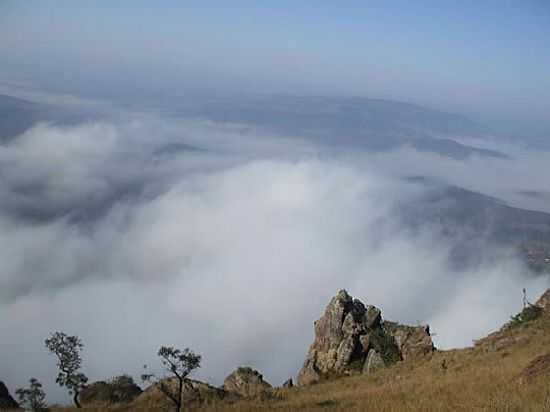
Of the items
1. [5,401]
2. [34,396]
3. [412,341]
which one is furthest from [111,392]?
[412,341]

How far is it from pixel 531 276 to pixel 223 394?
437 ft

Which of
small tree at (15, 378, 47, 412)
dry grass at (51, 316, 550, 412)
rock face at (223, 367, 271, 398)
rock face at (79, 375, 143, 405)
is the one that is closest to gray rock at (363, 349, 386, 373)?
dry grass at (51, 316, 550, 412)

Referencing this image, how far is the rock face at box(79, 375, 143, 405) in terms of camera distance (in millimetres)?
19562

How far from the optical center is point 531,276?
136250 millimetres

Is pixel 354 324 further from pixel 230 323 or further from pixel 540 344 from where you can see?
pixel 230 323

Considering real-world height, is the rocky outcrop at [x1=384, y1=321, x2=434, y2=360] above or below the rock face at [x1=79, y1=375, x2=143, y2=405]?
above

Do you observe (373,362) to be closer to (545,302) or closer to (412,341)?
(412,341)

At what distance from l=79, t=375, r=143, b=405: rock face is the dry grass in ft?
11.5


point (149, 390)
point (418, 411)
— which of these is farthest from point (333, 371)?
point (418, 411)

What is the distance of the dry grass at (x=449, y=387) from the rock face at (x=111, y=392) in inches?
138

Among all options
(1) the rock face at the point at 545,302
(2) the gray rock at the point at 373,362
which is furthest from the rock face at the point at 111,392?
Answer: (1) the rock face at the point at 545,302

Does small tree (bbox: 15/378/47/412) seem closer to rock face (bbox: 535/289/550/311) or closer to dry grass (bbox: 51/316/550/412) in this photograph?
dry grass (bbox: 51/316/550/412)

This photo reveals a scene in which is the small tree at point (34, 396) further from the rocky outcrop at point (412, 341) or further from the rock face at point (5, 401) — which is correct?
the rocky outcrop at point (412, 341)

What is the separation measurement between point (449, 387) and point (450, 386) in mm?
199
